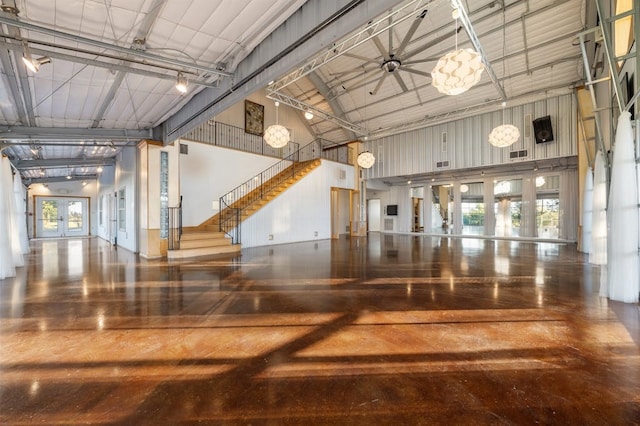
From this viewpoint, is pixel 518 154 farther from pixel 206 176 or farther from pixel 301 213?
pixel 206 176

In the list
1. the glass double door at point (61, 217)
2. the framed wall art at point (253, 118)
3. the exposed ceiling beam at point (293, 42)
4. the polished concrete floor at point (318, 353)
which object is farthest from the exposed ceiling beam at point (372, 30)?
the glass double door at point (61, 217)

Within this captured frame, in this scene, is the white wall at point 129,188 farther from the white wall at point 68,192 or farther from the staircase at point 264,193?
the white wall at point 68,192

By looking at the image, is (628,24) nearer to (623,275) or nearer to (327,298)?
(623,275)

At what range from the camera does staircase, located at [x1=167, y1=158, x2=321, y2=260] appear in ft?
23.9

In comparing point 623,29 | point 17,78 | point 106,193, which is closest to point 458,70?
point 623,29

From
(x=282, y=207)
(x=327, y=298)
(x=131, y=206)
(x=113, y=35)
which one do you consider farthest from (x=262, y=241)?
(x=113, y=35)

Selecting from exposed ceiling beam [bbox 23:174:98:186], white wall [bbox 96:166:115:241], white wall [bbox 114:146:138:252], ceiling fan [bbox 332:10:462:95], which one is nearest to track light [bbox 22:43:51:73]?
white wall [bbox 114:146:138:252]

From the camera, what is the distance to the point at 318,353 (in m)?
2.21

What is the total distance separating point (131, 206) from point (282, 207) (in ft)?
16.0

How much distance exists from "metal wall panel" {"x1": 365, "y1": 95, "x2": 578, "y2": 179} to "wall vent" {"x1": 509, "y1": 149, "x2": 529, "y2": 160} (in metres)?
0.09

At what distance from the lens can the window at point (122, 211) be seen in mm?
9202

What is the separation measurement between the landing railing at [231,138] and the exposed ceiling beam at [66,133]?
179 cm

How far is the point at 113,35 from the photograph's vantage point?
11.2 feet

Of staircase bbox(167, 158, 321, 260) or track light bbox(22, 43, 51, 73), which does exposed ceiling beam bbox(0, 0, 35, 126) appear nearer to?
track light bbox(22, 43, 51, 73)
